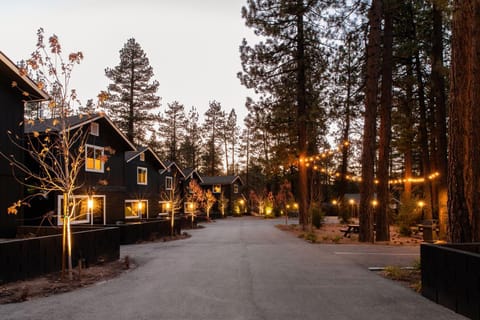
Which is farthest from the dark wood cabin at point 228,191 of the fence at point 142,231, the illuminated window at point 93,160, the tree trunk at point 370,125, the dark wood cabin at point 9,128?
the dark wood cabin at point 9,128

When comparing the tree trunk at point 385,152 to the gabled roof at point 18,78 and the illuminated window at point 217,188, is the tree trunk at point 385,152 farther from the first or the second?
the illuminated window at point 217,188

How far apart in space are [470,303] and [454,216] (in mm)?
2762

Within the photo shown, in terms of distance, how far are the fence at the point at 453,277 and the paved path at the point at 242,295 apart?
0.61 feet

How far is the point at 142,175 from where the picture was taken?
2811cm

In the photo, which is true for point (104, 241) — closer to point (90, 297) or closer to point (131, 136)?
point (90, 297)

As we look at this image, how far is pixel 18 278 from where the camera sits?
7734 millimetres

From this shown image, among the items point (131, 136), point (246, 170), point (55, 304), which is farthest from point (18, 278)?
point (246, 170)

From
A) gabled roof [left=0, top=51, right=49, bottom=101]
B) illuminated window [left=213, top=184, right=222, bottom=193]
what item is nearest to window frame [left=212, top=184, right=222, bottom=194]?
illuminated window [left=213, top=184, right=222, bottom=193]

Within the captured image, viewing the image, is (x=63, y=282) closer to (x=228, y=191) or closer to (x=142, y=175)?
(x=142, y=175)

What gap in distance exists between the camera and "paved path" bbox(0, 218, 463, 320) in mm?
5574

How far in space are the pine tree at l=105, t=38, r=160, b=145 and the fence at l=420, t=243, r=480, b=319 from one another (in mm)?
38378

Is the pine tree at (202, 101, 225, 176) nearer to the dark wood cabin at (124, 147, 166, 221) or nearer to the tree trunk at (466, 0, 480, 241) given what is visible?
the dark wood cabin at (124, 147, 166, 221)

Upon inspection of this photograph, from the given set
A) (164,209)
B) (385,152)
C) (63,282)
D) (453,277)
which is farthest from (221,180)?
(453,277)

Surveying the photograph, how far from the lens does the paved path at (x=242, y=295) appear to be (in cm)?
557
